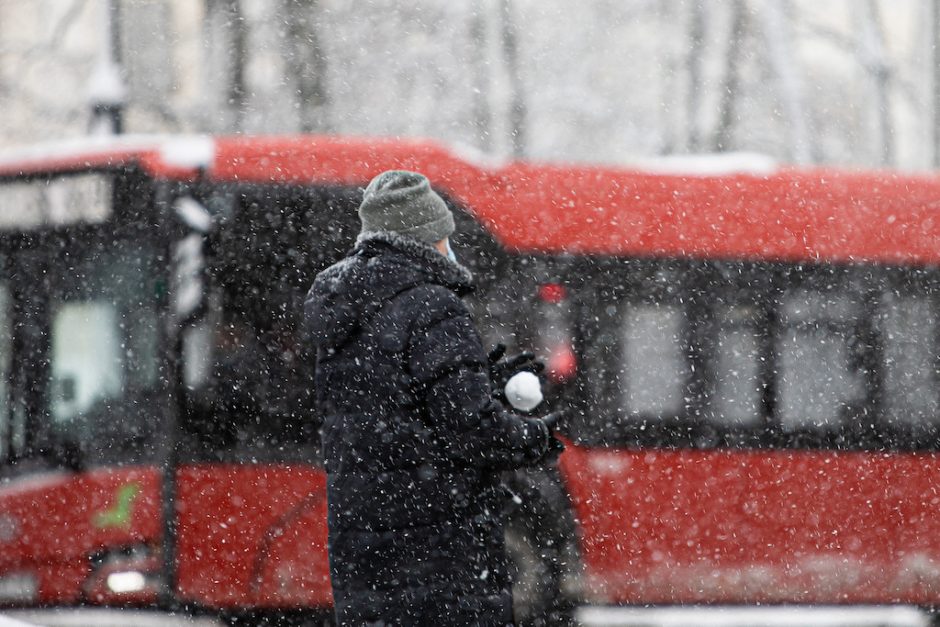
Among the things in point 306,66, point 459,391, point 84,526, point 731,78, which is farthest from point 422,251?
point 731,78

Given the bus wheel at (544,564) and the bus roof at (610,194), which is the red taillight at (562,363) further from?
the bus wheel at (544,564)

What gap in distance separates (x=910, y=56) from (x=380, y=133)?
7.98m

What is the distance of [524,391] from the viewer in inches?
129

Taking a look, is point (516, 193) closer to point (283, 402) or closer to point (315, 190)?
point (315, 190)

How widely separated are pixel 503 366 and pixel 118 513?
3.92m

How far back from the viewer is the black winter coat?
3.10 metres

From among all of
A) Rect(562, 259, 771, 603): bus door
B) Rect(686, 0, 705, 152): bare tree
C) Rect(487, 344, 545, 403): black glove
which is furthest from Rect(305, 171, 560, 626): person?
Rect(686, 0, 705, 152): bare tree

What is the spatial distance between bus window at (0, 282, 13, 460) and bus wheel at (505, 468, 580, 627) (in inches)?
107

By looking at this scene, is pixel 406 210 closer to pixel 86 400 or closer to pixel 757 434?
pixel 86 400

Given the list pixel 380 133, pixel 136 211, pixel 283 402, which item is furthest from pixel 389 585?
pixel 380 133

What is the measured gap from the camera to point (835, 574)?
24.1 feet

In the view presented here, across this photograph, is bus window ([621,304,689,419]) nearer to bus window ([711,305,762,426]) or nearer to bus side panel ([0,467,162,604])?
bus window ([711,305,762,426])

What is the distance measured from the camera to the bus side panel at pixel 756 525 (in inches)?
281

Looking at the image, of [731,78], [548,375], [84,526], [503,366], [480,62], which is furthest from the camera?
[480,62]
